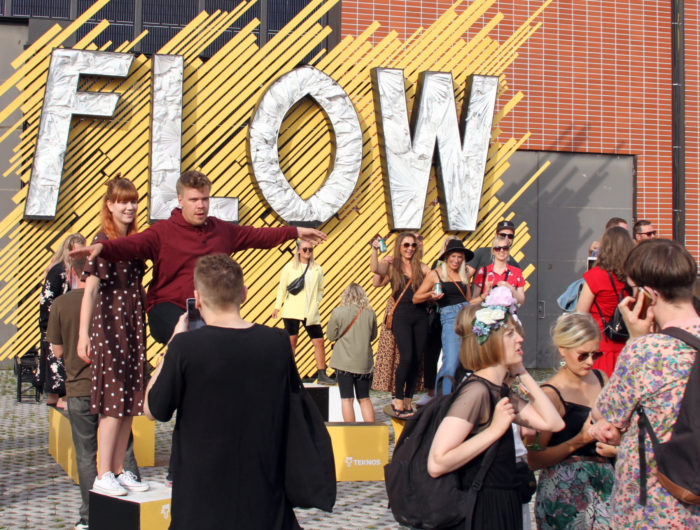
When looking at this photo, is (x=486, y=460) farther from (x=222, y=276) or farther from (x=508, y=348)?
(x=222, y=276)

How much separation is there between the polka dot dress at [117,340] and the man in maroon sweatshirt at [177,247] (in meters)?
0.16

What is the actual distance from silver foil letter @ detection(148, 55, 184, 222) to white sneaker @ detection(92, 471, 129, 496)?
23.5ft

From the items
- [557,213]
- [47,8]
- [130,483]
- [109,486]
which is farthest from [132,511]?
[47,8]

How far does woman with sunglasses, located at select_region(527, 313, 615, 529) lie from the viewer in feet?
12.7

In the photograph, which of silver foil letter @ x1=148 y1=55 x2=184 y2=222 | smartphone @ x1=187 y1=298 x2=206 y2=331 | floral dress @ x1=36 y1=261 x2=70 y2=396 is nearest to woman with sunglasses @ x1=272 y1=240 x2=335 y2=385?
silver foil letter @ x1=148 y1=55 x2=184 y2=222

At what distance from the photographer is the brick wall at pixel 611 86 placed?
50.8 ft

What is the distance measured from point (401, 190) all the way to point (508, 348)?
374 inches

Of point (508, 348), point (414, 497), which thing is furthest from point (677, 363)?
point (414, 497)

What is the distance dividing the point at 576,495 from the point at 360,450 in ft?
11.3

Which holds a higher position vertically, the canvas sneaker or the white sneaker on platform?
the white sneaker on platform

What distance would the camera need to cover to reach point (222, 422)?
332 centimetres

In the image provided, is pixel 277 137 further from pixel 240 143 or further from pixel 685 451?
pixel 685 451

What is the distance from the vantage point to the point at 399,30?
48.9 ft

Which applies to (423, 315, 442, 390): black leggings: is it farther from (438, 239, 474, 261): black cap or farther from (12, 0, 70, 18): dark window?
(12, 0, 70, 18): dark window
